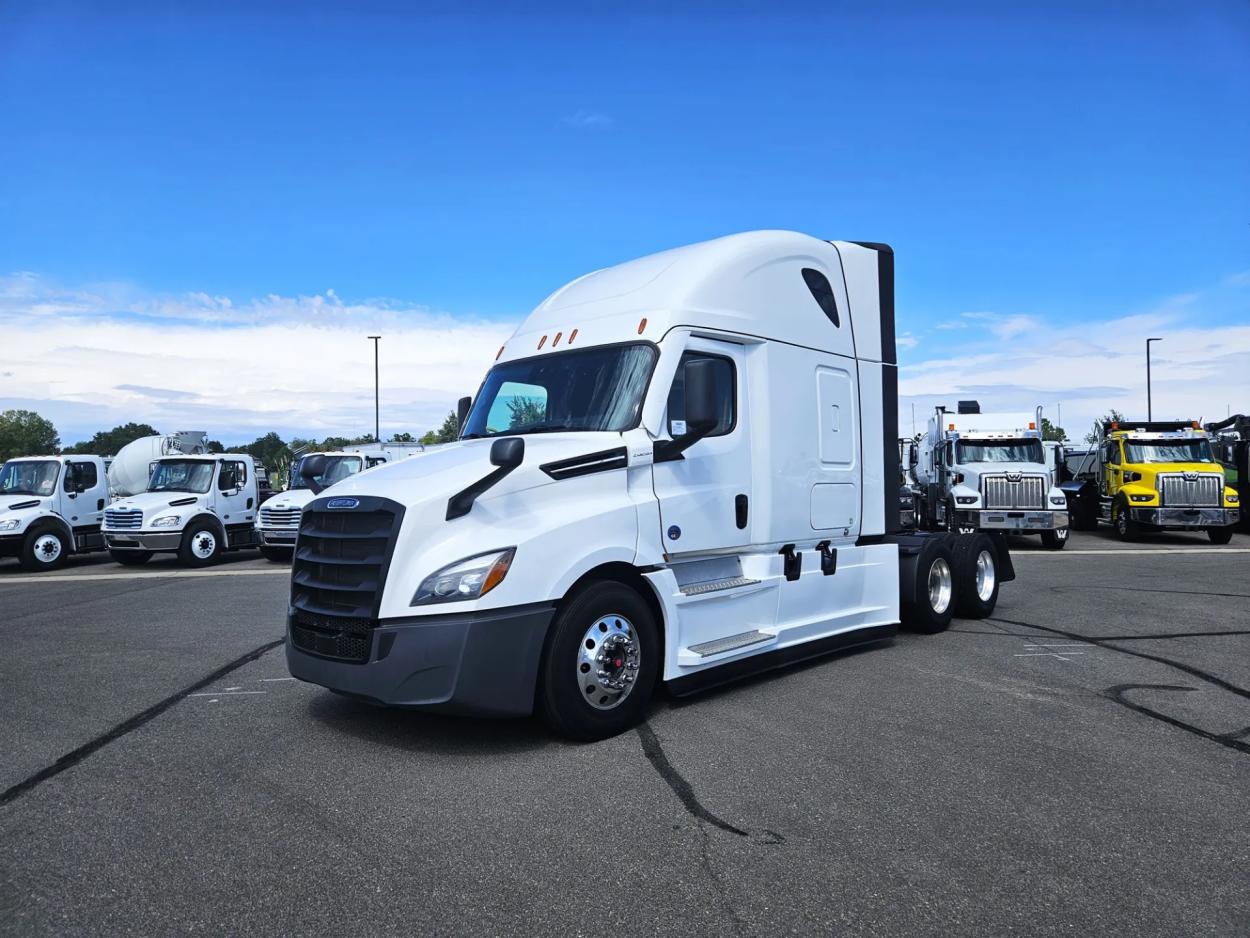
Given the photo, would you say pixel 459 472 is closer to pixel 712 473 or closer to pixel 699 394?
pixel 699 394

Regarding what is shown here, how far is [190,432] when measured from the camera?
26.3 metres

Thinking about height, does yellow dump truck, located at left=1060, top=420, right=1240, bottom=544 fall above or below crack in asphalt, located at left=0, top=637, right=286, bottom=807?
above

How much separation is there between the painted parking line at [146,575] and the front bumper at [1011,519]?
14027mm

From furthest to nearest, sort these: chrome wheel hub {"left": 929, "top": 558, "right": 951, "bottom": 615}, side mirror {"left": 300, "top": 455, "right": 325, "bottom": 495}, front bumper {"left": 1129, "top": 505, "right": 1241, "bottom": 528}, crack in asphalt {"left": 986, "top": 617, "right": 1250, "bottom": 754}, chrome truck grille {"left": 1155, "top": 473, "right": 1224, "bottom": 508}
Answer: chrome truck grille {"left": 1155, "top": 473, "right": 1224, "bottom": 508} → front bumper {"left": 1129, "top": 505, "right": 1241, "bottom": 528} → chrome wheel hub {"left": 929, "top": 558, "right": 951, "bottom": 615} → side mirror {"left": 300, "top": 455, "right": 325, "bottom": 495} → crack in asphalt {"left": 986, "top": 617, "right": 1250, "bottom": 754}

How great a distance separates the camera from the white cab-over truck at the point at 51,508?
60.6 feet

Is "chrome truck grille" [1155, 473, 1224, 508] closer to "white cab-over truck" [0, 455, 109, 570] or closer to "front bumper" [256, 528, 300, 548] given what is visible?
"front bumper" [256, 528, 300, 548]

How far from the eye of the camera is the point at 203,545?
19.0 metres

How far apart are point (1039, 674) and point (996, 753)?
235 cm

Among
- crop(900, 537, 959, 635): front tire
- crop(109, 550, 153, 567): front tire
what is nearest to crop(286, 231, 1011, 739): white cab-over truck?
crop(900, 537, 959, 635): front tire

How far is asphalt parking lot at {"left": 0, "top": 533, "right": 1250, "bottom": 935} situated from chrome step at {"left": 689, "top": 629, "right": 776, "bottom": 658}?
0.38 metres

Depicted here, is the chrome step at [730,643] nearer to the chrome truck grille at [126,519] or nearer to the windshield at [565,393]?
the windshield at [565,393]

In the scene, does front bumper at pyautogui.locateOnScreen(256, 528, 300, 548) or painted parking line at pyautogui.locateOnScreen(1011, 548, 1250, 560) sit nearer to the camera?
front bumper at pyautogui.locateOnScreen(256, 528, 300, 548)

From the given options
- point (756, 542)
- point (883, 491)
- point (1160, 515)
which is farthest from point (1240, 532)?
point (756, 542)

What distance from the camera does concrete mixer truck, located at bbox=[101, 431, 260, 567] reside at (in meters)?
18.3
